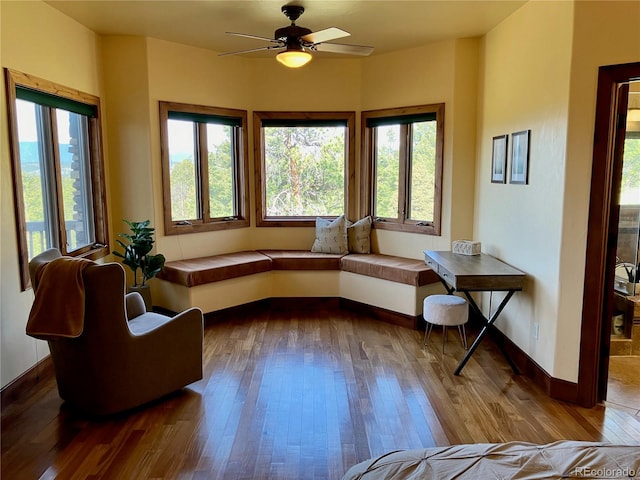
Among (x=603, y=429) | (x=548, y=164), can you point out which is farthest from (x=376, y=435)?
(x=548, y=164)

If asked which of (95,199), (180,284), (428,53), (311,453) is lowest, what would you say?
(311,453)

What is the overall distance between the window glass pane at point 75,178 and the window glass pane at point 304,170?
75.6 inches

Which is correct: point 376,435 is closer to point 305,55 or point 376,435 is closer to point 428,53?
point 305,55

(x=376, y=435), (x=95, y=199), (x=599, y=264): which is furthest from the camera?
(x=95, y=199)

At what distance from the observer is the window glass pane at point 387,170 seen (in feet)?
16.7

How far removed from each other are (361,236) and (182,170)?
Answer: 2083 millimetres

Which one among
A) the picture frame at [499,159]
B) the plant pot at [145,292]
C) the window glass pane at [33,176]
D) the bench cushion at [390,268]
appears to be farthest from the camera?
the bench cushion at [390,268]

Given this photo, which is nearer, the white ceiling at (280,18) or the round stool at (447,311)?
the white ceiling at (280,18)

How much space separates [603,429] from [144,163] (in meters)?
4.26

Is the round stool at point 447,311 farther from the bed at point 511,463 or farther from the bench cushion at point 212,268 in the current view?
the bed at point 511,463

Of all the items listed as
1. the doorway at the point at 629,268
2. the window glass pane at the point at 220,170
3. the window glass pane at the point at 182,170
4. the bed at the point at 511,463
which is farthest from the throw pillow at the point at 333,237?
the bed at the point at 511,463

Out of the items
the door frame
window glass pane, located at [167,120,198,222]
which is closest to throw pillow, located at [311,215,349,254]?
window glass pane, located at [167,120,198,222]

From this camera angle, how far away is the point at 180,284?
4.51m

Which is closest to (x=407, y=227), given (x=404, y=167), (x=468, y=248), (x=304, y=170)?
(x=404, y=167)
